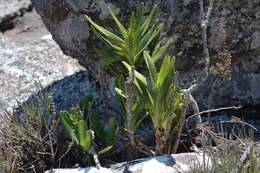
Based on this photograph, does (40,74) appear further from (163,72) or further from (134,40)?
(163,72)

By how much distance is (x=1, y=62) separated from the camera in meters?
4.48

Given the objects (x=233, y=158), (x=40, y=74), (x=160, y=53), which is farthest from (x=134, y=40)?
(x=40, y=74)

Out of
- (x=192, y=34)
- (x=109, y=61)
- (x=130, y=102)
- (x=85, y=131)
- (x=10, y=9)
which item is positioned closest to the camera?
(x=130, y=102)

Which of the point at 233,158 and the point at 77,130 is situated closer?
the point at 233,158

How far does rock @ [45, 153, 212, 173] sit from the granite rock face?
795 millimetres

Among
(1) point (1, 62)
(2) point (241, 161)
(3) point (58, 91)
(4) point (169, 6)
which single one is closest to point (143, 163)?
(2) point (241, 161)

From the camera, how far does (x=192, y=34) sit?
10.2ft

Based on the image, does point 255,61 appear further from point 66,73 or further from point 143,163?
point 66,73

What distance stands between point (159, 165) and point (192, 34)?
1.00 metres

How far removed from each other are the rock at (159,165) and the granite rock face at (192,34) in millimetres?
795

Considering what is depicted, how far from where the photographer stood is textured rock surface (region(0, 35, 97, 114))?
3748 mm

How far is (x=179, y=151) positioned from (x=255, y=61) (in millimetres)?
912

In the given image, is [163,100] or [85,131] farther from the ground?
[163,100]

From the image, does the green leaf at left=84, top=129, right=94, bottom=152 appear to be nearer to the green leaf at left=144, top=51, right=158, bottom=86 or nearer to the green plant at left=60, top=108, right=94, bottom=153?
the green plant at left=60, top=108, right=94, bottom=153
